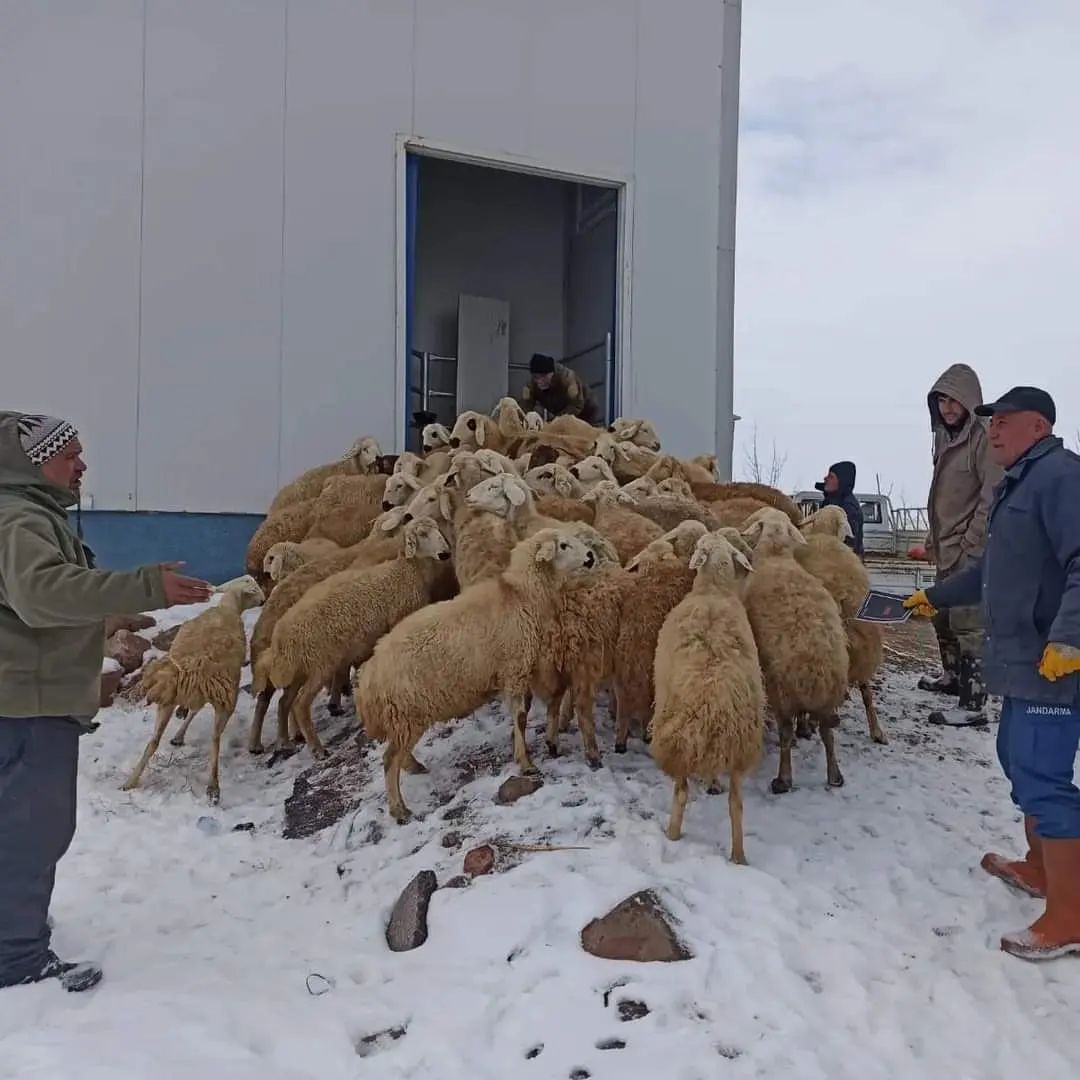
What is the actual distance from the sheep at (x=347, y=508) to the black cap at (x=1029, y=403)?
205 inches

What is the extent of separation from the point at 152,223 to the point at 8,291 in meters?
1.52

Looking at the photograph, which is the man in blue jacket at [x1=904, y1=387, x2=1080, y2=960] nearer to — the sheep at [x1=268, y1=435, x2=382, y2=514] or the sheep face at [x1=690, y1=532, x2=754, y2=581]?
A: the sheep face at [x1=690, y1=532, x2=754, y2=581]

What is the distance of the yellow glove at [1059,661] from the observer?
3.54m

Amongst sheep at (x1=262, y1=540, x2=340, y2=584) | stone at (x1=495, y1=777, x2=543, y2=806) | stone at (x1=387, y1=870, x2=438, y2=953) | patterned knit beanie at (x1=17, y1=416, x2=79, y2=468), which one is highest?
patterned knit beanie at (x1=17, y1=416, x2=79, y2=468)

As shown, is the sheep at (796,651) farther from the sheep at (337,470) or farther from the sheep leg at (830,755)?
the sheep at (337,470)

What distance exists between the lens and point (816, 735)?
6.18 meters

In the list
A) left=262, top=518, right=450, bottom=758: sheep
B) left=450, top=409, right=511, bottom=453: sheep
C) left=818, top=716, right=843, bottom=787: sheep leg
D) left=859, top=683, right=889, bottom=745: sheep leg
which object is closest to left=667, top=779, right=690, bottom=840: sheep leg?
left=818, top=716, right=843, bottom=787: sheep leg

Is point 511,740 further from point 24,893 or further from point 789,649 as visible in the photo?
point 24,893

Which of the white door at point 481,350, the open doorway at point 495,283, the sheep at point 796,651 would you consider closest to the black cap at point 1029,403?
the sheep at point 796,651

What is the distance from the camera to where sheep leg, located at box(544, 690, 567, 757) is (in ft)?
17.9

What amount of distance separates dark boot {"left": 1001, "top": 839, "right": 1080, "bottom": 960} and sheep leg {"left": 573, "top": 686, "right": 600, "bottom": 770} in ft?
7.12

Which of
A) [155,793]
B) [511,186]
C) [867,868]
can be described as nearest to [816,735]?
[867,868]

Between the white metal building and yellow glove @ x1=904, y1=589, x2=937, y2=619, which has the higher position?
the white metal building

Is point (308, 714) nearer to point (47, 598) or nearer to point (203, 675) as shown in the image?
point (203, 675)
